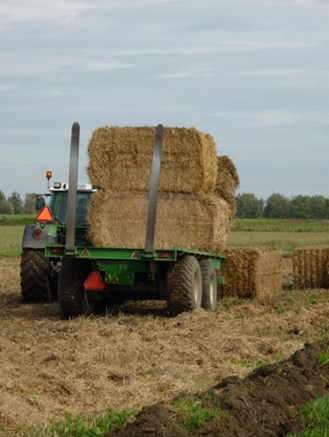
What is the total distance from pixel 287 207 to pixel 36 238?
256 feet

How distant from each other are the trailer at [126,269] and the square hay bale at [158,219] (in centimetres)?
25

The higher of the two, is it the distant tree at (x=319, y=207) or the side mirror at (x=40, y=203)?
the distant tree at (x=319, y=207)

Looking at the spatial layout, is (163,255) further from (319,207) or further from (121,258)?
(319,207)

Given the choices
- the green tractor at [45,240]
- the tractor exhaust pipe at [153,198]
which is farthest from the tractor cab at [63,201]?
the tractor exhaust pipe at [153,198]

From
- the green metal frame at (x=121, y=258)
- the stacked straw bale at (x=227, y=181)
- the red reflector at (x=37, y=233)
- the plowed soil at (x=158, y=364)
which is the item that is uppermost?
the stacked straw bale at (x=227, y=181)

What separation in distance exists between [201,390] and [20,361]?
2210mm

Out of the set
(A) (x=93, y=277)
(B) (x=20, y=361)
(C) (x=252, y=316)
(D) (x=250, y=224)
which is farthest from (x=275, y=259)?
(D) (x=250, y=224)

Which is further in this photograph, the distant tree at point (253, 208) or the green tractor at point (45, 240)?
the distant tree at point (253, 208)

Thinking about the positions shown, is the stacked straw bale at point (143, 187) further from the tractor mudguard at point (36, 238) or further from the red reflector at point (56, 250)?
the tractor mudguard at point (36, 238)

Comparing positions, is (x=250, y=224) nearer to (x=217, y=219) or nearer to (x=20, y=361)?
(x=217, y=219)

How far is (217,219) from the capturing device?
14617 millimetres

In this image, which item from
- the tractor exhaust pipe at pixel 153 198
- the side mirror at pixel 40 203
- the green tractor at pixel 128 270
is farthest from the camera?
the side mirror at pixel 40 203

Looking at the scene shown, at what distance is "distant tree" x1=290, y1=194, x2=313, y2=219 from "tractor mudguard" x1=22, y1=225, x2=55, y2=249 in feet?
248

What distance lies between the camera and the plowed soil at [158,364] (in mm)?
7348
